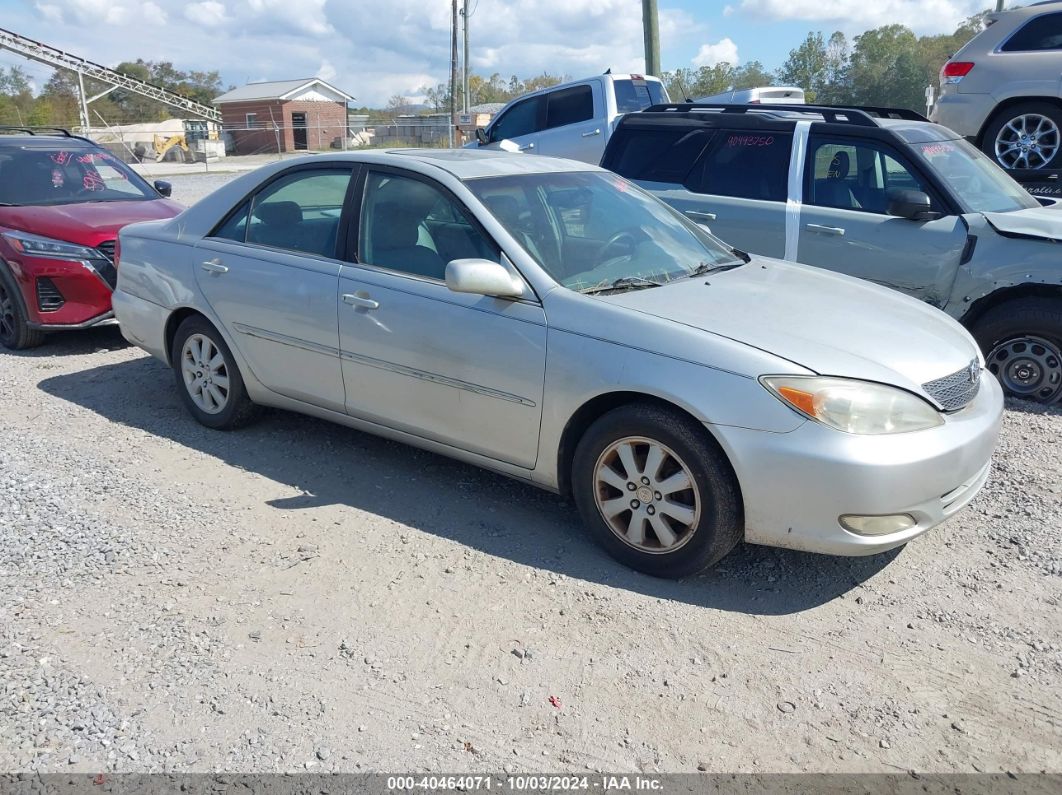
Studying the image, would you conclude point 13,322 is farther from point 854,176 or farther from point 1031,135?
point 1031,135

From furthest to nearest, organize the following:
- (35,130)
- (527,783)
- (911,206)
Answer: (35,130) → (911,206) → (527,783)

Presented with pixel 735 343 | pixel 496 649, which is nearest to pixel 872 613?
pixel 735 343

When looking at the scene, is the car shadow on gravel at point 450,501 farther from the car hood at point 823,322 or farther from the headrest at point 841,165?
the headrest at point 841,165

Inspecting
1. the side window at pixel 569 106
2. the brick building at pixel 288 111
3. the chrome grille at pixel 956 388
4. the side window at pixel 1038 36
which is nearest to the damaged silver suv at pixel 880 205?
the chrome grille at pixel 956 388

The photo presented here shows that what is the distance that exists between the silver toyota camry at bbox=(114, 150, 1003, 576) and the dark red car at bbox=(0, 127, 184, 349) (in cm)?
191

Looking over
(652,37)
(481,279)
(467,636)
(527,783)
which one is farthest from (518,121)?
(527,783)

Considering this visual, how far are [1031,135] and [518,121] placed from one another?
725cm

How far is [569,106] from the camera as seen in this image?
13875 mm

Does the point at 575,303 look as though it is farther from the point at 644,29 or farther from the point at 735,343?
the point at 644,29

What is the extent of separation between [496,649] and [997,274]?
4465 millimetres

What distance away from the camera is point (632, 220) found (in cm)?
488

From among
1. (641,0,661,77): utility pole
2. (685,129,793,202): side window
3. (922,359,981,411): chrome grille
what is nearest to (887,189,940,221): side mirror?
(685,129,793,202): side window

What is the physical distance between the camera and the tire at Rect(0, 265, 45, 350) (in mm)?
7312

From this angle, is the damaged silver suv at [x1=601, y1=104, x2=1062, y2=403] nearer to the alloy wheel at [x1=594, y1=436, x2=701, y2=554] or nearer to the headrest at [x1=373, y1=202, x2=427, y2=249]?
the headrest at [x1=373, y1=202, x2=427, y2=249]
